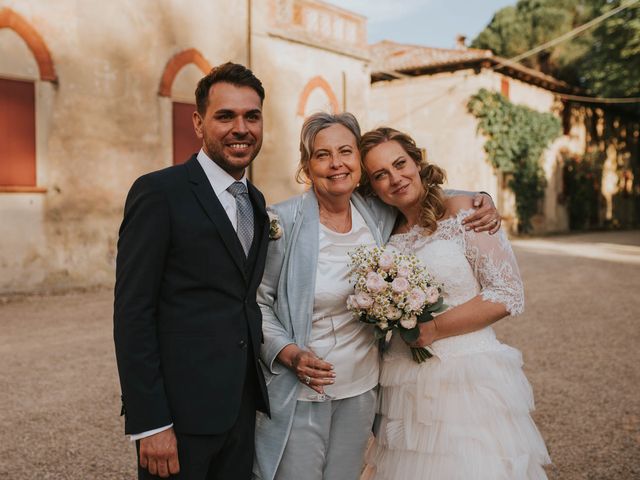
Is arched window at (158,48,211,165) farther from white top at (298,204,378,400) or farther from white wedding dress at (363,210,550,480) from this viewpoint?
white wedding dress at (363,210,550,480)

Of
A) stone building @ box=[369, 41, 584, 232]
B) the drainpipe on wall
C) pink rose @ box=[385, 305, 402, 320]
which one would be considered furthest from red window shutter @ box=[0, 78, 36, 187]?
stone building @ box=[369, 41, 584, 232]

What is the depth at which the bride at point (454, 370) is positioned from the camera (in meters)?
2.62

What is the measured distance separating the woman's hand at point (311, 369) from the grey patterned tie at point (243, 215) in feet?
1.62

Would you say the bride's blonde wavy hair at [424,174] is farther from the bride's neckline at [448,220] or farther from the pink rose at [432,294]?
the pink rose at [432,294]

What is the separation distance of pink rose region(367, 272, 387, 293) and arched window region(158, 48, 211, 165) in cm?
979

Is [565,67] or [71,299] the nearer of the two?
[71,299]

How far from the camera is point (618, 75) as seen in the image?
2050cm

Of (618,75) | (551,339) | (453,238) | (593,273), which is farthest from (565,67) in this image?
(453,238)

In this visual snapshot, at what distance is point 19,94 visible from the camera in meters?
9.73

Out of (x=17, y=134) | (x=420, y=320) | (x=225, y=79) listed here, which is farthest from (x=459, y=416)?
(x=17, y=134)

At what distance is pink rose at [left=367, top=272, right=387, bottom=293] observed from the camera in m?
2.34

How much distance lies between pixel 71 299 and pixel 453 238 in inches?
332

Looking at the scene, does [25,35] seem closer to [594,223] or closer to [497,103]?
[497,103]

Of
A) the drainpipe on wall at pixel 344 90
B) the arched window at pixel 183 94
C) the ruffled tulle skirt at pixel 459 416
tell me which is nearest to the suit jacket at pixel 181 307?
the ruffled tulle skirt at pixel 459 416
